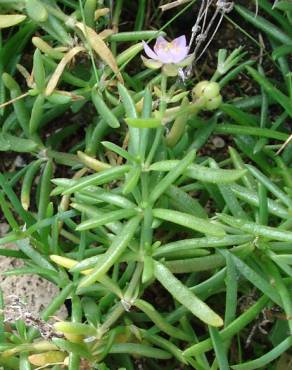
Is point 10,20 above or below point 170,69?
above

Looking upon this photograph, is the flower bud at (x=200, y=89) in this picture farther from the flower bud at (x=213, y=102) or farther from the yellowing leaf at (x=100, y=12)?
the yellowing leaf at (x=100, y=12)

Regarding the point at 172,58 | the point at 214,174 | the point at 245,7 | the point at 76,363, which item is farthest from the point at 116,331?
the point at 245,7

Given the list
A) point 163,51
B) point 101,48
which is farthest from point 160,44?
point 101,48

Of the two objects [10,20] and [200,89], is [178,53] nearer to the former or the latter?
[200,89]

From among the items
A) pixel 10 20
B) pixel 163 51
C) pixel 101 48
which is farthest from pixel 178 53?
pixel 10 20

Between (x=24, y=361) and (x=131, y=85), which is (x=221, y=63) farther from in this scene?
(x=24, y=361)

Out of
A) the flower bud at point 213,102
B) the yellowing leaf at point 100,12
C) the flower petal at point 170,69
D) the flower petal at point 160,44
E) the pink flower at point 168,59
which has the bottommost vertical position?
the flower bud at point 213,102

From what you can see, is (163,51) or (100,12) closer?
(163,51)

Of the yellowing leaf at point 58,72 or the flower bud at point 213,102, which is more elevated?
the yellowing leaf at point 58,72

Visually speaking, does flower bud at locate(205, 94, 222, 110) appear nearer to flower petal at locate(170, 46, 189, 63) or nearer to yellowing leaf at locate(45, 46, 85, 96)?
flower petal at locate(170, 46, 189, 63)

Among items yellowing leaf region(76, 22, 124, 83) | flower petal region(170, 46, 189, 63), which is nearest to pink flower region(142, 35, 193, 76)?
flower petal region(170, 46, 189, 63)

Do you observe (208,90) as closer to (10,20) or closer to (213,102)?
(213,102)

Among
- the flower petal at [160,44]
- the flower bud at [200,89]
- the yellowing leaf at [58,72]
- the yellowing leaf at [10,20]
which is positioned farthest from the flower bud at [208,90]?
the yellowing leaf at [10,20]
